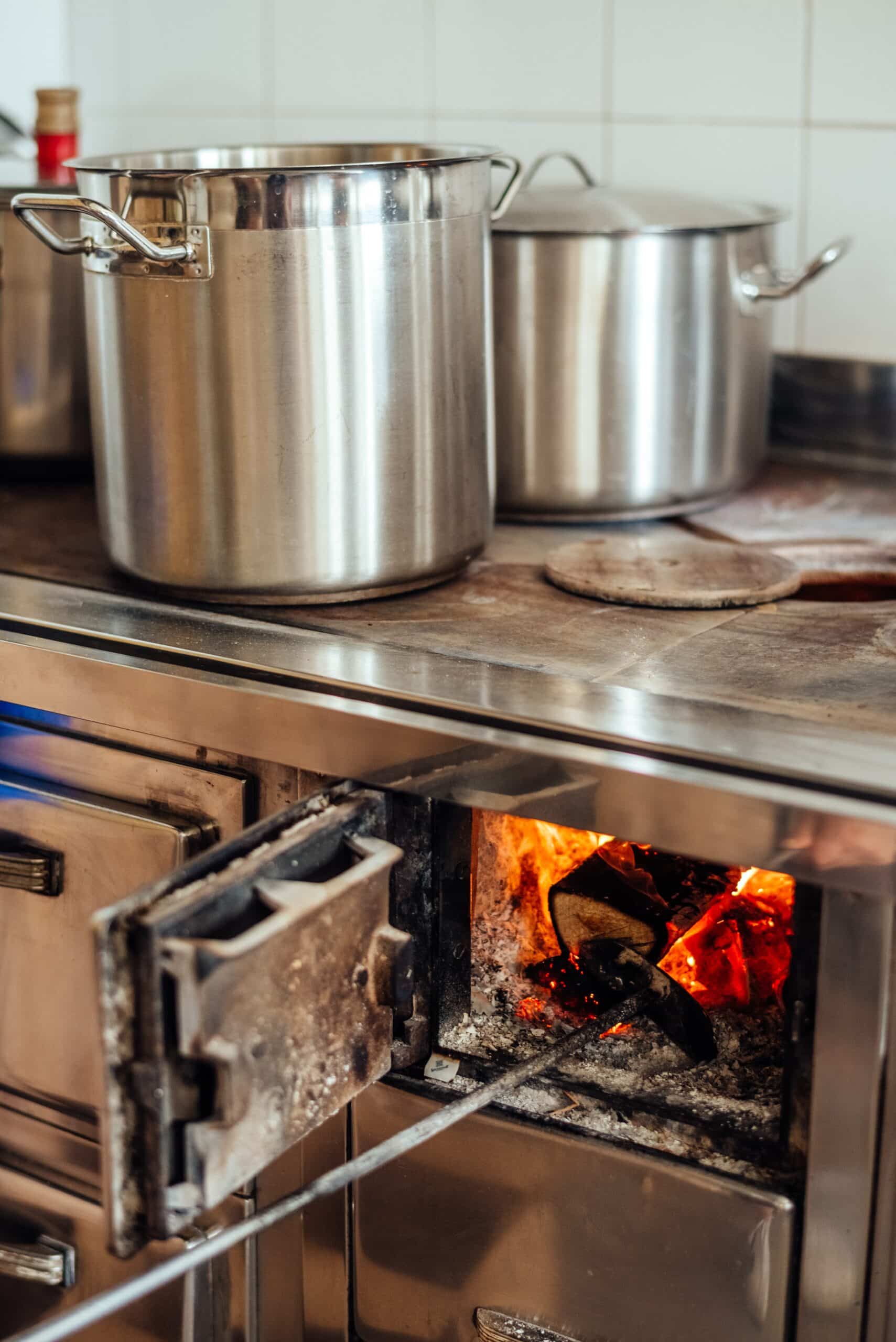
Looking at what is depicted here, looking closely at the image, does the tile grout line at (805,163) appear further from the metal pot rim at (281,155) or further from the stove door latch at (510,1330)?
the stove door latch at (510,1330)

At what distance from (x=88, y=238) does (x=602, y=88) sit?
89cm

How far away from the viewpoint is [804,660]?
3.60 ft

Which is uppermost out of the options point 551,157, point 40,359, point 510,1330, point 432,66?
point 432,66

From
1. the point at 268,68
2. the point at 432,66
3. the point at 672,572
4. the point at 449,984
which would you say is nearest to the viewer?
the point at 449,984

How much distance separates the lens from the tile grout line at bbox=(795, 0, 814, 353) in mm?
1655

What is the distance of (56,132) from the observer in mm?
1788

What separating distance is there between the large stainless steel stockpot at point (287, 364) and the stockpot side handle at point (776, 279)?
36cm

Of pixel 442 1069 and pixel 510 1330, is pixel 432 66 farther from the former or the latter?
pixel 510 1330

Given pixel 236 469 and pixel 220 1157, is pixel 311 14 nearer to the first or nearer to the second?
pixel 236 469

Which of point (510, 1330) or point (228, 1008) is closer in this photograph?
point (228, 1008)

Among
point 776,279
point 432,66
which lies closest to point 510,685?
point 776,279

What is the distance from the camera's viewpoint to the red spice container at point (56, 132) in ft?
5.84

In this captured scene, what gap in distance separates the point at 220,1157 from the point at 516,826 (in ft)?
1.40

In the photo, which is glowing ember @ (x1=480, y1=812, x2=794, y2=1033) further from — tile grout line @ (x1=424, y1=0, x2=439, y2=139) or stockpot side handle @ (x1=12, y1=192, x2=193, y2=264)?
tile grout line @ (x1=424, y1=0, x2=439, y2=139)
